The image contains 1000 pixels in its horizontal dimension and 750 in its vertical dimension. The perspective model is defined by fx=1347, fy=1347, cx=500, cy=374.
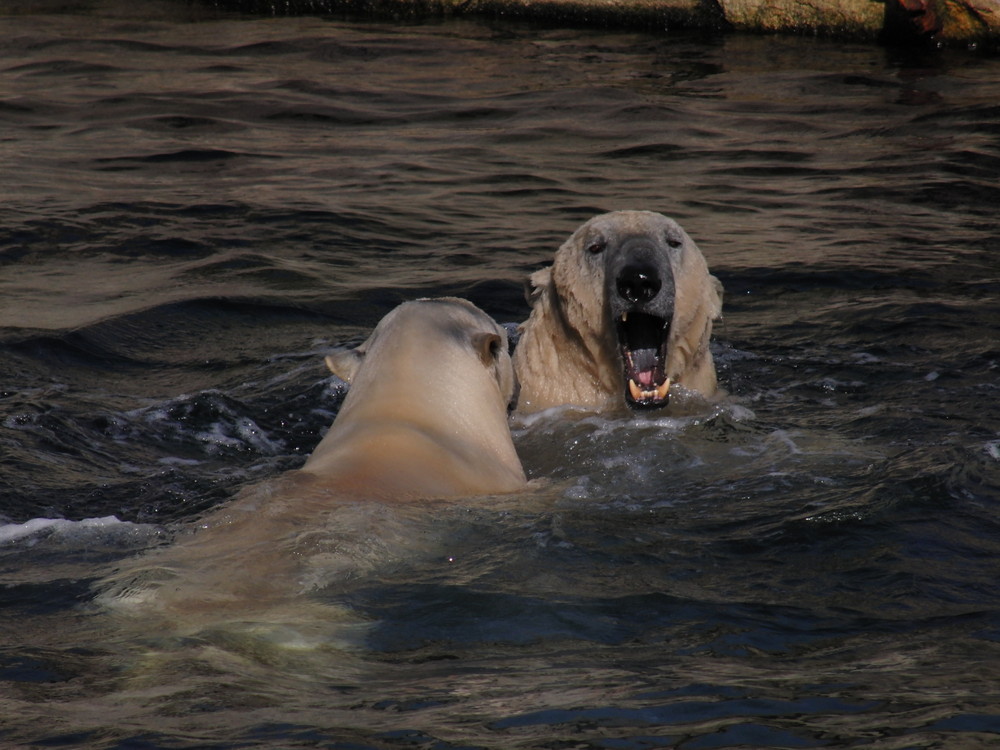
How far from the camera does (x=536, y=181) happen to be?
10.1 m

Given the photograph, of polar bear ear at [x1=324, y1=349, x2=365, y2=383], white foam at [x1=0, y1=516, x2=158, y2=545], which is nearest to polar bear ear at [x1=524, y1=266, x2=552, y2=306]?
polar bear ear at [x1=324, y1=349, x2=365, y2=383]

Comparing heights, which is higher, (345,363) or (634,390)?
(345,363)

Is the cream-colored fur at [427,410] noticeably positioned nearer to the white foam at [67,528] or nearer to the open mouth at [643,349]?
the white foam at [67,528]

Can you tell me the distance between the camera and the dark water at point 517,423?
285cm

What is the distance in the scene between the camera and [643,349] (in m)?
5.62

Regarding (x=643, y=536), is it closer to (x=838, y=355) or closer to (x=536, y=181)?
(x=838, y=355)

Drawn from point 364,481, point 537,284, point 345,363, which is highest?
→ point 537,284

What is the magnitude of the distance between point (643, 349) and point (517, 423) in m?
0.62

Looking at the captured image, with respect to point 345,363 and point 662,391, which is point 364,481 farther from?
point 662,391

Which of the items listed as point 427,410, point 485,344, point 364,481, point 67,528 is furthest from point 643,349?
point 67,528

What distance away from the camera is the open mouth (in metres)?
5.54

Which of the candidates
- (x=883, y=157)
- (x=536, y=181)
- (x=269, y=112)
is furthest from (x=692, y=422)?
(x=269, y=112)

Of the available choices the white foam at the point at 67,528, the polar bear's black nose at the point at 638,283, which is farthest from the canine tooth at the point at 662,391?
the white foam at the point at 67,528

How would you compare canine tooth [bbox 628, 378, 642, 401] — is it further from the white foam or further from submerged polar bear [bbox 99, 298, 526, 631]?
the white foam
